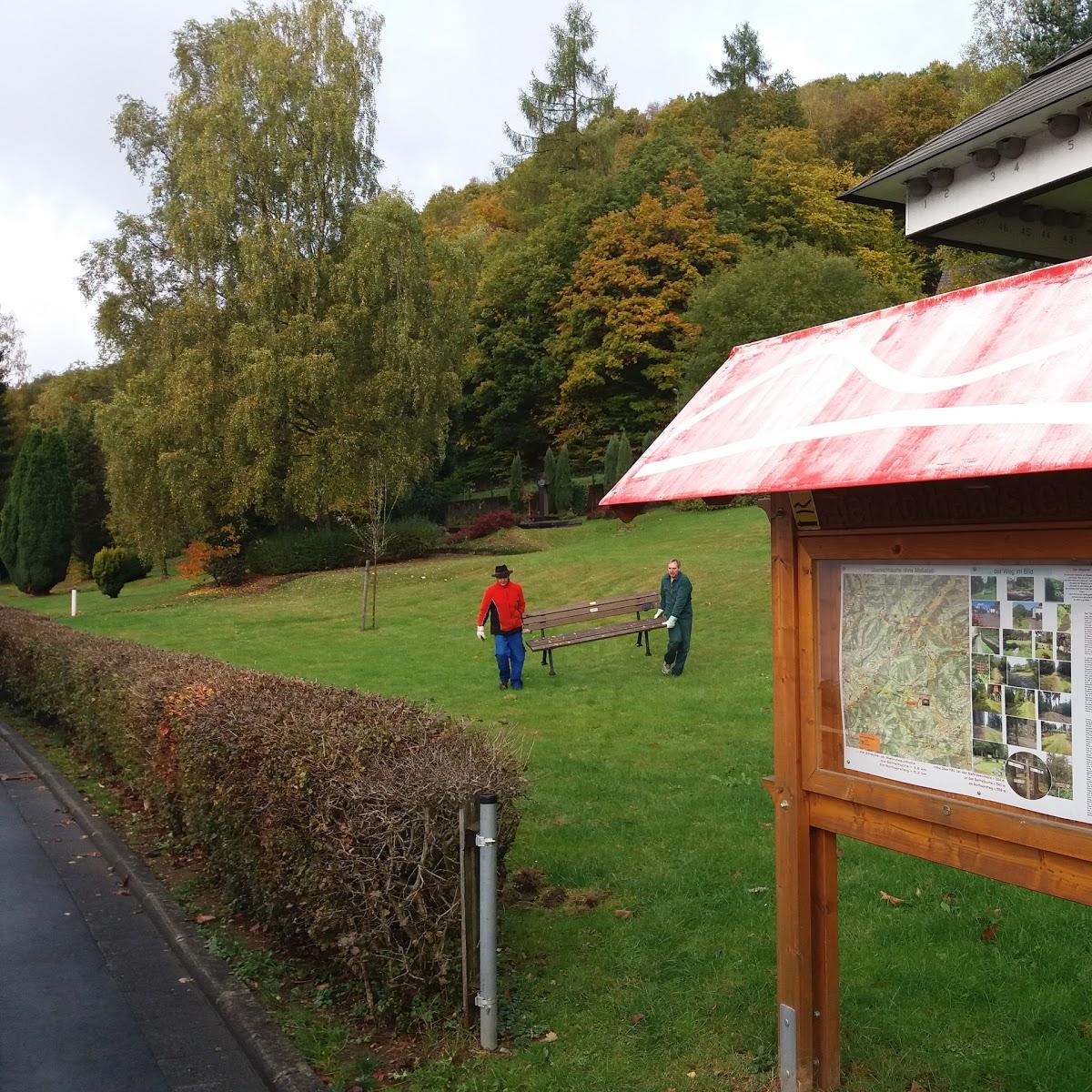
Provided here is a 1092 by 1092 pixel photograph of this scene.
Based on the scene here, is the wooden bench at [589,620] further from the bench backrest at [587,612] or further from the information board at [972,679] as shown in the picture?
the information board at [972,679]

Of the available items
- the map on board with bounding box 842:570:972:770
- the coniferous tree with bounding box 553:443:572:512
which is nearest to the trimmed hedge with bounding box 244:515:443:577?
the coniferous tree with bounding box 553:443:572:512

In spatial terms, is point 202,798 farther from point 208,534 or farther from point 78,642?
point 208,534

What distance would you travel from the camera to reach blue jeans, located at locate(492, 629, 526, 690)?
13305mm

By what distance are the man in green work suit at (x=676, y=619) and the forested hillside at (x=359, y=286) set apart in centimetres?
1636

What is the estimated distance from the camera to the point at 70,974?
18.4 feet

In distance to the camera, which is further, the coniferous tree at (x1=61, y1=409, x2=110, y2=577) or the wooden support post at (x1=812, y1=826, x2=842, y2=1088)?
the coniferous tree at (x1=61, y1=409, x2=110, y2=577)

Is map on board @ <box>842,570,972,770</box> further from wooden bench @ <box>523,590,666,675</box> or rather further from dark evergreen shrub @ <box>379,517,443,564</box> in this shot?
dark evergreen shrub @ <box>379,517,443,564</box>

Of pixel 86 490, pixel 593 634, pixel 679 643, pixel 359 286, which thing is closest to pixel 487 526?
pixel 359 286

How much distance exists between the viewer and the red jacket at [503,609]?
1327 centimetres

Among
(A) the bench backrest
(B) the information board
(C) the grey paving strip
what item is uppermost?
(B) the information board

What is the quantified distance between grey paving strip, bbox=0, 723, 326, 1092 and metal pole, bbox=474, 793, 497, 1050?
741 mm

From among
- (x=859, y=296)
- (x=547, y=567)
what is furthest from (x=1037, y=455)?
(x=859, y=296)

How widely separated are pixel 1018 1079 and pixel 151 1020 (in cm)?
Result: 400

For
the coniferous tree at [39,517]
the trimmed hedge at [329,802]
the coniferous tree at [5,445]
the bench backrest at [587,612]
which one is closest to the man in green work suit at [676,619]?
the bench backrest at [587,612]
